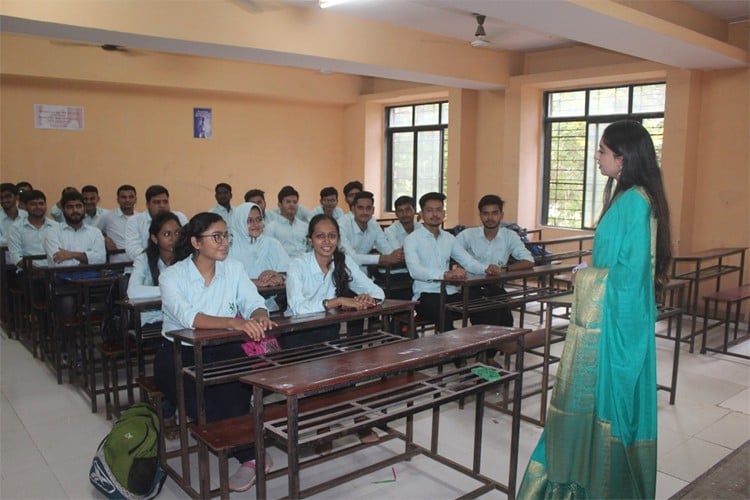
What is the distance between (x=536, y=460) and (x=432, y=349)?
1.97 ft

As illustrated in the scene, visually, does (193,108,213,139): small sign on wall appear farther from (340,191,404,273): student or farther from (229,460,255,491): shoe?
(229,460,255,491): shoe

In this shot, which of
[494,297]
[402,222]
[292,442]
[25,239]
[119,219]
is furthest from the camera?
[119,219]

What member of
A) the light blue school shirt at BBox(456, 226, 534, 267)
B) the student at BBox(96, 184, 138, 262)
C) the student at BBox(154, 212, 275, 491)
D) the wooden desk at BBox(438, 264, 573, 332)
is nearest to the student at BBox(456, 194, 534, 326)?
the light blue school shirt at BBox(456, 226, 534, 267)

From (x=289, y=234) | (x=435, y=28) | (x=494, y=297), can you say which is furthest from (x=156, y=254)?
(x=435, y=28)

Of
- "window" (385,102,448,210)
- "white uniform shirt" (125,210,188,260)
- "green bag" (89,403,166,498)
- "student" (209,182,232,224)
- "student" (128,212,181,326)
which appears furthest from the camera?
"window" (385,102,448,210)

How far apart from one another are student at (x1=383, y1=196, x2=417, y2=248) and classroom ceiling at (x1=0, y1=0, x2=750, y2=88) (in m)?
1.47

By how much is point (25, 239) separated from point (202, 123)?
11.9 feet

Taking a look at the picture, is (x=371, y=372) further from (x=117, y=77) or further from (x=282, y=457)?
(x=117, y=77)

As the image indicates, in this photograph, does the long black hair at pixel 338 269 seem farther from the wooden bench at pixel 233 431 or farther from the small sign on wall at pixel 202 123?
the small sign on wall at pixel 202 123

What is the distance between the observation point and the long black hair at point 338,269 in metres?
3.33

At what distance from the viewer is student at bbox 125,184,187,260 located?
5102mm

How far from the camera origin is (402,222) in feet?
18.7

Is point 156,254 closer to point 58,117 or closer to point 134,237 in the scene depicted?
point 134,237

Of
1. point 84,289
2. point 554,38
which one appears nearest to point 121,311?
point 84,289
